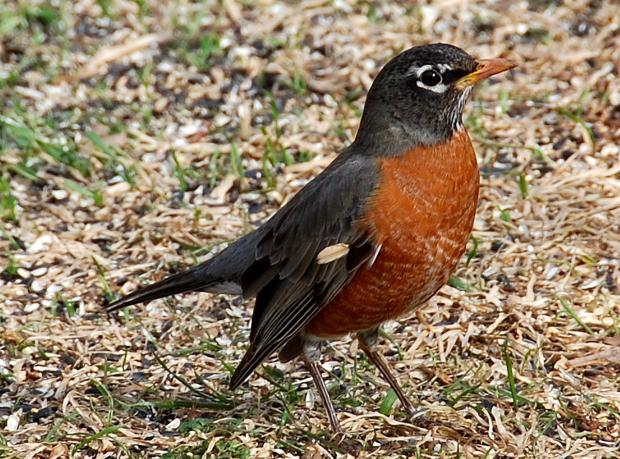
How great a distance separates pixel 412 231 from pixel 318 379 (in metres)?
0.80

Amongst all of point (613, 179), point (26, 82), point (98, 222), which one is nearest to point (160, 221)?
point (98, 222)

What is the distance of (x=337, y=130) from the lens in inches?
282

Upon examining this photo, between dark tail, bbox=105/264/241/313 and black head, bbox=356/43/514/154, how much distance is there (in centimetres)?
102

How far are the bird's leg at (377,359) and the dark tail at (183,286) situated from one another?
63 centimetres

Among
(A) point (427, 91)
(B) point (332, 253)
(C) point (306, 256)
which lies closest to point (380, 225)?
(B) point (332, 253)

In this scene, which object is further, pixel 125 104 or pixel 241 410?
pixel 125 104

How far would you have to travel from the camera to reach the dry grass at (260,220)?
16.5ft

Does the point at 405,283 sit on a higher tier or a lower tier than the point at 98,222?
higher

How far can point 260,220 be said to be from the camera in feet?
21.5

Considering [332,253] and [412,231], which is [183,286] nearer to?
[332,253]

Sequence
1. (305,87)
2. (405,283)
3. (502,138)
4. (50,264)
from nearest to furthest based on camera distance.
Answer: (405,283)
(50,264)
(502,138)
(305,87)

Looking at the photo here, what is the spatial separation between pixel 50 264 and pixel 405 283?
2357mm

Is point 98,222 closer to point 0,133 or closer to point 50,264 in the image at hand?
point 50,264

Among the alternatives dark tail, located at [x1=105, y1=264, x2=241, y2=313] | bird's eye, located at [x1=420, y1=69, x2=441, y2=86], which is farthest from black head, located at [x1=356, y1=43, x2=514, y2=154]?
dark tail, located at [x1=105, y1=264, x2=241, y2=313]
